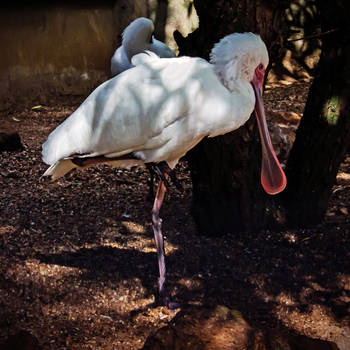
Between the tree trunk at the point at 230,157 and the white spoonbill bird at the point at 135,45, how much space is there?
4.24ft

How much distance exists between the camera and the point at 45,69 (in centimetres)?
679

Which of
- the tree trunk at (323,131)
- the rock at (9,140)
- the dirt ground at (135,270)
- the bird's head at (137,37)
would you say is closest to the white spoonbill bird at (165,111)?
the dirt ground at (135,270)

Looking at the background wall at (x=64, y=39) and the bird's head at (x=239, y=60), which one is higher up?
the bird's head at (x=239, y=60)

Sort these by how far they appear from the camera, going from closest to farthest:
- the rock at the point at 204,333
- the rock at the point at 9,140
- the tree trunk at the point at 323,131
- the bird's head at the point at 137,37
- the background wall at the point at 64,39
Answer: the rock at the point at 204,333 < the tree trunk at the point at 323,131 < the bird's head at the point at 137,37 < the rock at the point at 9,140 < the background wall at the point at 64,39

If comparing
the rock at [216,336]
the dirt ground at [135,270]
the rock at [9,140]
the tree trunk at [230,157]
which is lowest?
Result: the rock at [9,140]

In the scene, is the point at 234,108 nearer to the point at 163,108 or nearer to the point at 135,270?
the point at 163,108

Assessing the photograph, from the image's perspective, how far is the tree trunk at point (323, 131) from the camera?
3.45 m

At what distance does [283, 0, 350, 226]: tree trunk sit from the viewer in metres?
3.45

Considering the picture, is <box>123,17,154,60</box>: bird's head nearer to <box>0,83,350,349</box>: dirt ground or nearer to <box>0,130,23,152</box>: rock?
<box>0,83,350,349</box>: dirt ground

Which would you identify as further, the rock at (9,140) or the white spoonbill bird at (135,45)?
the rock at (9,140)

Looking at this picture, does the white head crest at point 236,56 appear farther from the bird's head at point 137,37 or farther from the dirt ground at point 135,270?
the bird's head at point 137,37

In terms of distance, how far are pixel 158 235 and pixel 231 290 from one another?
52 centimetres

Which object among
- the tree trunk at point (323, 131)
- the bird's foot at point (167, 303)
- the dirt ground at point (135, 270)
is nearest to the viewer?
the dirt ground at point (135, 270)

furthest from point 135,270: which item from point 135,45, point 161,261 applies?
point 135,45
